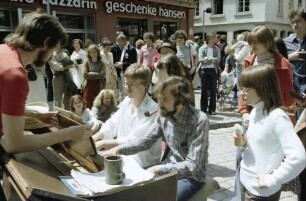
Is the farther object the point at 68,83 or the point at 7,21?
the point at 7,21

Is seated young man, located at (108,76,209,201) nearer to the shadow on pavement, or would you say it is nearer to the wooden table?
the wooden table

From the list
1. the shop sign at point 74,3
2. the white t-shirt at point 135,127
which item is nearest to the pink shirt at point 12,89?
the white t-shirt at point 135,127

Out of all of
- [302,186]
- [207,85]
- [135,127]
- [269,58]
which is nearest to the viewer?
[302,186]

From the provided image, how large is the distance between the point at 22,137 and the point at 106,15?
13.9 meters

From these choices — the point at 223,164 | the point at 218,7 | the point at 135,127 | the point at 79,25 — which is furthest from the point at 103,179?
the point at 218,7

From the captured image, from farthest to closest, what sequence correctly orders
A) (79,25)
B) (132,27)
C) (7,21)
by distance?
(132,27) → (79,25) → (7,21)

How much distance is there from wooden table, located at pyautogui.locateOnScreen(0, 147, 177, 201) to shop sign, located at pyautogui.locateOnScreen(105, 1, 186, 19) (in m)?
13.7

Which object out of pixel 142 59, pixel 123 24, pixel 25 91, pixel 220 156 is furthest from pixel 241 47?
pixel 123 24

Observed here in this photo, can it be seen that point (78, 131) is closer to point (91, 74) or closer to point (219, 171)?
point (219, 171)

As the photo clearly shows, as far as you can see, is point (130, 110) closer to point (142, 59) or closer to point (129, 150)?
point (129, 150)

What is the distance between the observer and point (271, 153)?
1.98 meters

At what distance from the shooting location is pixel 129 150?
95.0 inches

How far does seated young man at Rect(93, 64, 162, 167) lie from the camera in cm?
263

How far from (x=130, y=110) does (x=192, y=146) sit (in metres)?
0.78
